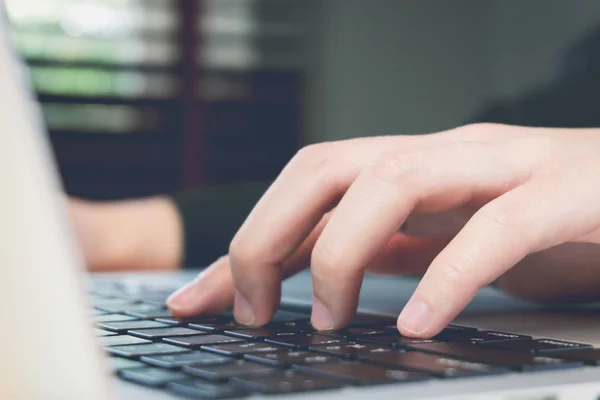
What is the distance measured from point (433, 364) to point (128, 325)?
20 centimetres

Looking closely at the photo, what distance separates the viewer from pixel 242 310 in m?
0.48

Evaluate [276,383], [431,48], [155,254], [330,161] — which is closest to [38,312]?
[276,383]

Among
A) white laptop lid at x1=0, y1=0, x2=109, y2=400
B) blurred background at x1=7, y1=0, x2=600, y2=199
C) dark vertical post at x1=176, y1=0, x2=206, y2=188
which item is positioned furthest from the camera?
dark vertical post at x1=176, y1=0, x2=206, y2=188

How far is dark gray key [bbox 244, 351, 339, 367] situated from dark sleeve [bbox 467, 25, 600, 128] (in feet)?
2.82

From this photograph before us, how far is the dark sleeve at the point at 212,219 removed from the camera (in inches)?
47.5

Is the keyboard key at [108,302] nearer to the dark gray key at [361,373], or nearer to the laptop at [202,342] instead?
the laptop at [202,342]

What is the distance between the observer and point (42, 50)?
239 centimetres

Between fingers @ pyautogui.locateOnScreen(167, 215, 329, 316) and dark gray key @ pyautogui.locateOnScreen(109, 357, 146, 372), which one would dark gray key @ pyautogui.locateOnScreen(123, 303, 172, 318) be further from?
dark gray key @ pyautogui.locateOnScreen(109, 357, 146, 372)

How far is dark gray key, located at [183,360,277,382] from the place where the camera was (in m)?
0.29

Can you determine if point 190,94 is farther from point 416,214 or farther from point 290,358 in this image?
point 290,358

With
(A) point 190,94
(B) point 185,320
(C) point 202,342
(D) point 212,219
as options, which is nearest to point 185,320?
(B) point 185,320

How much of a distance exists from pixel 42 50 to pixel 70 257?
238 cm

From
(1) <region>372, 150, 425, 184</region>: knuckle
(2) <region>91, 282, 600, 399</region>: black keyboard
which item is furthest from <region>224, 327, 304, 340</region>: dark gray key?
(1) <region>372, 150, 425, 184</region>: knuckle

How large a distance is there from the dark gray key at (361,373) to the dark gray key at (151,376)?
0.05 m
